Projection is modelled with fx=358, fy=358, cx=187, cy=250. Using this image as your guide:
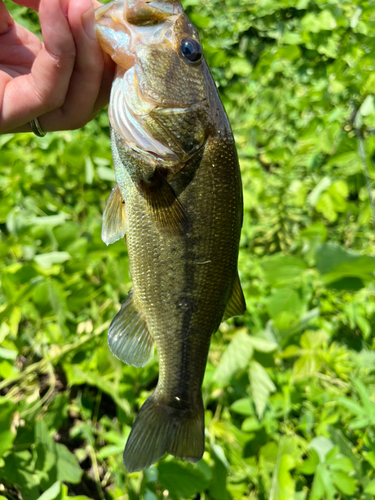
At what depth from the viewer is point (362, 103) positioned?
8.41ft

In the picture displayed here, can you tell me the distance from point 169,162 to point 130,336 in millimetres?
542

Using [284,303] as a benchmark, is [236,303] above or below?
above

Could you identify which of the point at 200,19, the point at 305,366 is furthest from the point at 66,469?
the point at 200,19

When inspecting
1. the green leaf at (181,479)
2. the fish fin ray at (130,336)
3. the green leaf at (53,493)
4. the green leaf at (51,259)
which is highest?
the fish fin ray at (130,336)

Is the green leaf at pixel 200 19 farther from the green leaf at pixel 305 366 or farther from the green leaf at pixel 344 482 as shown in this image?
the green leaf at pixel 344 482

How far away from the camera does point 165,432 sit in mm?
1146

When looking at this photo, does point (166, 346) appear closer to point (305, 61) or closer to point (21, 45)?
point (21, 45)

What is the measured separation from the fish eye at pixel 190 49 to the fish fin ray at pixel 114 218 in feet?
1.34

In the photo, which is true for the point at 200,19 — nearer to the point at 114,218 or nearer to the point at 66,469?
the point at 114,218

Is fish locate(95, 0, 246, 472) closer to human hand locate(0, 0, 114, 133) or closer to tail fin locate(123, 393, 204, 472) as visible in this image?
human hand locate(0, 0, 114, 133)

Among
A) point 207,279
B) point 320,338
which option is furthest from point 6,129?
point 320,338

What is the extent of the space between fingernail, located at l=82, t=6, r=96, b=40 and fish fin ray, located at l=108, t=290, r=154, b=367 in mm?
735

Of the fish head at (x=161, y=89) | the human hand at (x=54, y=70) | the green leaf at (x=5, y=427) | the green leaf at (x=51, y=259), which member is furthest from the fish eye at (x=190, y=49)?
the green leaf at (x=5, y=427)

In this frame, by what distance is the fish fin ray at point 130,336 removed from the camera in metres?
1.10
